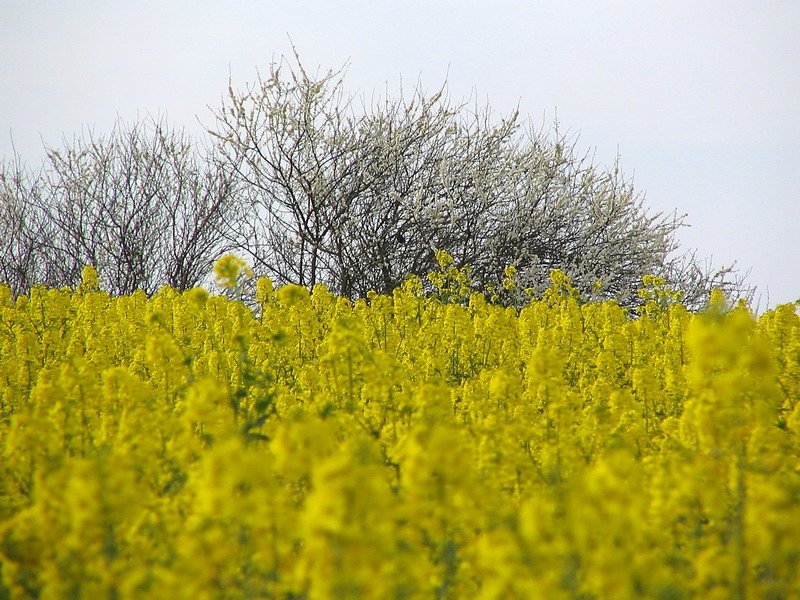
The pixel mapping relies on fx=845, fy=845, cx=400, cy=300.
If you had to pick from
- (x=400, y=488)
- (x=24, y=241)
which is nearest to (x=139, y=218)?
(x=24, y=241)

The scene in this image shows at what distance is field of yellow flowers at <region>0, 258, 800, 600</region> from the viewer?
6.82 feet

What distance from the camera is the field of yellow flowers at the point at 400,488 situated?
208cm

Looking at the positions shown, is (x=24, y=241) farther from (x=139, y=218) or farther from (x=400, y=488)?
(x=400, y=488)

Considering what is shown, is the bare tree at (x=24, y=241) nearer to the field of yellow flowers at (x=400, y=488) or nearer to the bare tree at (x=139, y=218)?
the bare tree at (x=139, y=218)

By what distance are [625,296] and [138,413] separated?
12416mm

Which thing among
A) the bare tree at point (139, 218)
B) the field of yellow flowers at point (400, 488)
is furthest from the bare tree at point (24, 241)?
the field of yellow flowers at point (400, 488)

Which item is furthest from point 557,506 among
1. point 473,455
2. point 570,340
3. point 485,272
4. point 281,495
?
point 485,272

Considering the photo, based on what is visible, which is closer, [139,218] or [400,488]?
[400,488]

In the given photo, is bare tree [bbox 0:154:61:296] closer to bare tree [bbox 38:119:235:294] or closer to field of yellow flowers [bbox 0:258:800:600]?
bare tree [bbox 38:119:235:294]

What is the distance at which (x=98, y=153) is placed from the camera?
61.8 feet

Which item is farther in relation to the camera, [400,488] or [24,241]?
[24,241]

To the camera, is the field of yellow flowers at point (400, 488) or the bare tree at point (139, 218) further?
the bare tree at point (139, 218)

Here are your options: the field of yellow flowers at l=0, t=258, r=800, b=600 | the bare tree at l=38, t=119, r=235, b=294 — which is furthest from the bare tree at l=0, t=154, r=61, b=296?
the field of yellow flowers at l=0, t=258, r=800, b=600

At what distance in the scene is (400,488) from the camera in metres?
3.52
